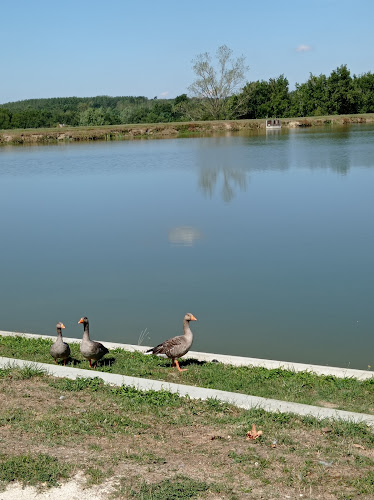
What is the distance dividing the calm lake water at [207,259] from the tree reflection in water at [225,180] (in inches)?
4.6

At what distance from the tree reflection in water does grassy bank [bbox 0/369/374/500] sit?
789 inches

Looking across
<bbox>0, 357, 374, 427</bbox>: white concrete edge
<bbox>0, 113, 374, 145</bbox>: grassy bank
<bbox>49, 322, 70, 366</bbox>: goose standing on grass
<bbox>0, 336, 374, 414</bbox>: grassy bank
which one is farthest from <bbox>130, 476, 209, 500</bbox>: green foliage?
<bbox>0, 113, 374, 145</bbox>: grassy bank

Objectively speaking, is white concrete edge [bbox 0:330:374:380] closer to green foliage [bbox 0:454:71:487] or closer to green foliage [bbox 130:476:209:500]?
green foliage [bbox 130:476:209:500]

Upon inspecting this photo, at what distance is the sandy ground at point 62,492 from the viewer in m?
5.22

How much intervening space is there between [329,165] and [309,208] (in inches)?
535

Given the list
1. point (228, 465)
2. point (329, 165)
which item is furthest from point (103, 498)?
point (329, 165)

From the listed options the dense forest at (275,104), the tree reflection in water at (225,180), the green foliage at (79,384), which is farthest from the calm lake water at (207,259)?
the dense forest at (275,104)

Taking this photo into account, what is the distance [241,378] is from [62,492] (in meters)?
3.56

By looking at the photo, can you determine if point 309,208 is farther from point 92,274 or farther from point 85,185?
point 85,185

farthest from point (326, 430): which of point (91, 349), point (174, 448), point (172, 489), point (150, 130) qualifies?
point (150, 130)

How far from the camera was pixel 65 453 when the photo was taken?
234 inches

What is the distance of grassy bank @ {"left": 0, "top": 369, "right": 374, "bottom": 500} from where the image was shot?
532 centimetres

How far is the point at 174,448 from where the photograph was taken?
19.9ft

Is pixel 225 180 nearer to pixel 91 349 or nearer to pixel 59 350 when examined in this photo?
pixel 59 350
